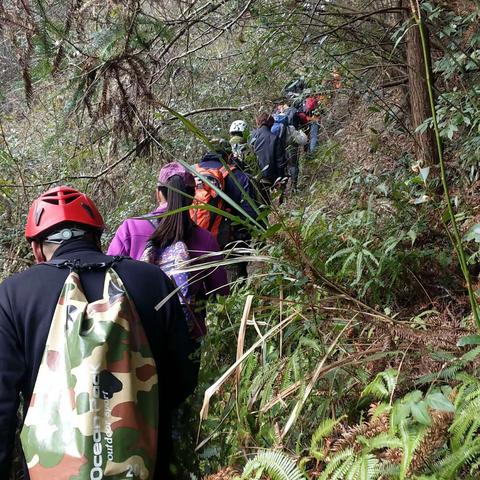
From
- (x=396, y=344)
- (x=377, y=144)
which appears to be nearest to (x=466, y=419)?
(x=396, y=344)

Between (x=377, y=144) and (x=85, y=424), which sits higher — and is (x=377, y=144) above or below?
above

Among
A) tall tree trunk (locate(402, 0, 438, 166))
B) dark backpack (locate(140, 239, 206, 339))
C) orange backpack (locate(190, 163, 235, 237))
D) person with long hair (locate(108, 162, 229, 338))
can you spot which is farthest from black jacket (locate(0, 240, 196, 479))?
tall tree trunk (locate(402, 0, 438, 166))

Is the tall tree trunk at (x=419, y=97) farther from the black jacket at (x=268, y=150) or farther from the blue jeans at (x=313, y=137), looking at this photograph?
the blue jeans at (x=313, y=137)

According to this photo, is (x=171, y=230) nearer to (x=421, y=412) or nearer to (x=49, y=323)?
(x=49, y=323)

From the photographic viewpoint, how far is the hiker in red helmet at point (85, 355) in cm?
185

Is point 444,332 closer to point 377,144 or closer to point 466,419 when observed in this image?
point 466,419

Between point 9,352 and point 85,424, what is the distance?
414 millimetres

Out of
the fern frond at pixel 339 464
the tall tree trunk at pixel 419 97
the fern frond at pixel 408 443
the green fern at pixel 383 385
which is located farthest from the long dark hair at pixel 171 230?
the tall tree trunk at pixel 419 97

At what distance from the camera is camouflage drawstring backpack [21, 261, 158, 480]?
1.83 metres

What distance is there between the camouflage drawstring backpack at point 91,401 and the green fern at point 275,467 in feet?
1.12

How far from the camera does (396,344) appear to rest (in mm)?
2449

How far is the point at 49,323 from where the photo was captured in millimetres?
2021

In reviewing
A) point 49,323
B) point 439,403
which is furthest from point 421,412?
point 49,323

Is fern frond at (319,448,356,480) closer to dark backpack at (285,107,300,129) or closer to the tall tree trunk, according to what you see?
the tall tree trunk
